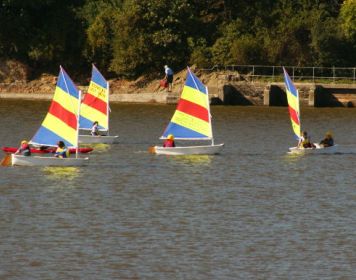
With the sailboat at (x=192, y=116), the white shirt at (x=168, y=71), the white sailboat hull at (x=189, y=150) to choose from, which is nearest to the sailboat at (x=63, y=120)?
the white sailboat hull at (x=189, y=150)

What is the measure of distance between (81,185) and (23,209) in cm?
649

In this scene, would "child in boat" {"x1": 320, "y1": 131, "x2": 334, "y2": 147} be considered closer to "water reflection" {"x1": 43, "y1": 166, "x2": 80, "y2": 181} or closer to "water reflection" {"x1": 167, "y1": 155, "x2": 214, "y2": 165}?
"water reflection" {"x1": 167, "y1": 155, "x2": 214, "y2": 165}

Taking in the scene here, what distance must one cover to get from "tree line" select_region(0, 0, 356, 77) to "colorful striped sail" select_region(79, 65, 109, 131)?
1058 inches

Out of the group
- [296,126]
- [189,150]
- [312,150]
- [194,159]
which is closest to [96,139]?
[189,150]

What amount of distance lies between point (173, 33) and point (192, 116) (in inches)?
1468

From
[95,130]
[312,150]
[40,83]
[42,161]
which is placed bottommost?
[312,150]

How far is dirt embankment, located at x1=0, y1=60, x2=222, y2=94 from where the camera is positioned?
329 feet

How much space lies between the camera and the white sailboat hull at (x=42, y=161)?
56.2m

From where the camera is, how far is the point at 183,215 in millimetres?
44781

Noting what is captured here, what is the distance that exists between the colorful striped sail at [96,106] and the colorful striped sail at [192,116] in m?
7.56

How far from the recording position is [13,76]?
10462cm

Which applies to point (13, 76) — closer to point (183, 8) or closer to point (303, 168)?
point (183, 8)

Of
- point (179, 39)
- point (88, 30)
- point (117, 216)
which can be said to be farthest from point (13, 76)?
point (117, 216)

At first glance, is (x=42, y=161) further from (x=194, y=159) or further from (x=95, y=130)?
(x=95, y=130)
